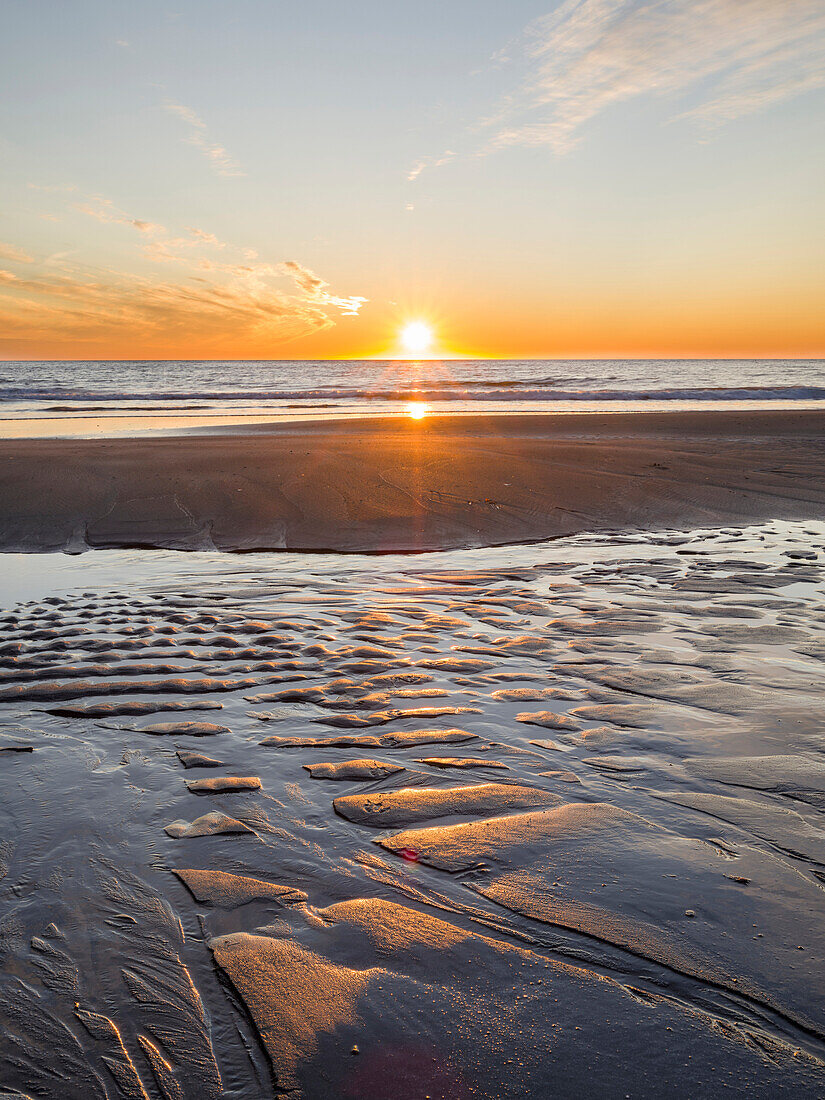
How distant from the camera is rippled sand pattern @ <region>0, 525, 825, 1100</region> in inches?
62.6

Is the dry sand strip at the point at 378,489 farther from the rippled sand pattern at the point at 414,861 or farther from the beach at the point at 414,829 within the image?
the rippled sand pattern at the point at 414,861

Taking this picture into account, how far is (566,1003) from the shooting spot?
170cm

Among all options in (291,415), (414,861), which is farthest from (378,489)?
(291,415)

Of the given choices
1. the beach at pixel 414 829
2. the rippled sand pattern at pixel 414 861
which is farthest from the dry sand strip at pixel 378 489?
the rippled sand pattern at pixel 414 861

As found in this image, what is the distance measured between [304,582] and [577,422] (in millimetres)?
13372

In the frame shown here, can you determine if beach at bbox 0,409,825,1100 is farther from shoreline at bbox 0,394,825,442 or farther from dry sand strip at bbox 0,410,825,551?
shoreline at bbox 0,394,825,442

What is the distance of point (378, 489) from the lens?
8648 mm

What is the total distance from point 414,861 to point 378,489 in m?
6.65

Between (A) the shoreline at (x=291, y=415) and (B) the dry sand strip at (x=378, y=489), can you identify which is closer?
(B) the dry sand strip at (x=378, y=489)

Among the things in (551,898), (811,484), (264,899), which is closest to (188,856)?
(264,899)

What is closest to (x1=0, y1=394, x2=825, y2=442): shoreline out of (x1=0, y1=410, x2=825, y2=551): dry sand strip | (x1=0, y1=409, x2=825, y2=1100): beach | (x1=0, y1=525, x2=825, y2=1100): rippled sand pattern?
(x1=0, y1=410, x2=825, y2=551): dry sand strip

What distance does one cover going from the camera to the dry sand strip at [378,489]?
7.28m

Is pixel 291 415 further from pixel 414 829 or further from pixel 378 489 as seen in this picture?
pixel 414 829

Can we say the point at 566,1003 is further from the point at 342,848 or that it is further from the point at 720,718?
the point at 720,718
